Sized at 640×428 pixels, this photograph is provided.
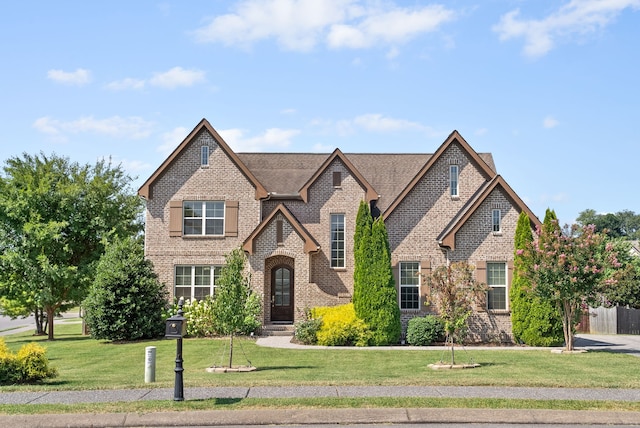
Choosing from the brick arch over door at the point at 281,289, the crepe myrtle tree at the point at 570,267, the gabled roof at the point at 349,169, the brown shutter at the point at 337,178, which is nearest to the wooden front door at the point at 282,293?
the brick arch over door at the point at 281,289

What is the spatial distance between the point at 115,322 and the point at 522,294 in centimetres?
1540

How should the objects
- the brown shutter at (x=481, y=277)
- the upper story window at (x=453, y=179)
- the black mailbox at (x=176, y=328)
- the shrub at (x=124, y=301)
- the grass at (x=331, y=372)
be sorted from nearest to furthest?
the grass at (x=331, y=372), the black mailbox at (x=176, y=328), the brown shutter at (x=481, y=277), the shrub at (x=124, y=301), the upper story window at (x=453, y=179)

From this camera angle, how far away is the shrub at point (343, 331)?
24.0m

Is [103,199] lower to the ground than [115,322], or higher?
higher

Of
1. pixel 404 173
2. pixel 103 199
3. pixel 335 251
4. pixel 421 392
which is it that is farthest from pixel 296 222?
pixel 421 392

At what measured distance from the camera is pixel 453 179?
92.6 feet

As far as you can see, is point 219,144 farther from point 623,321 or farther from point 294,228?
point 623,321

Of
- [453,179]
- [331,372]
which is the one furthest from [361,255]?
[331,372]

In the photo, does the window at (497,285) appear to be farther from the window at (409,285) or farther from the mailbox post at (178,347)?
the mailbox post at (178,347)

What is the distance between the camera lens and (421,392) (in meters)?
13.3

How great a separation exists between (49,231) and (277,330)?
1119cm

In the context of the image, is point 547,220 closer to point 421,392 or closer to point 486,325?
point 486,325

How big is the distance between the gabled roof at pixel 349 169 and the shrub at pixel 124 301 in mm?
7499

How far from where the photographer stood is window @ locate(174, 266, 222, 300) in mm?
28734
